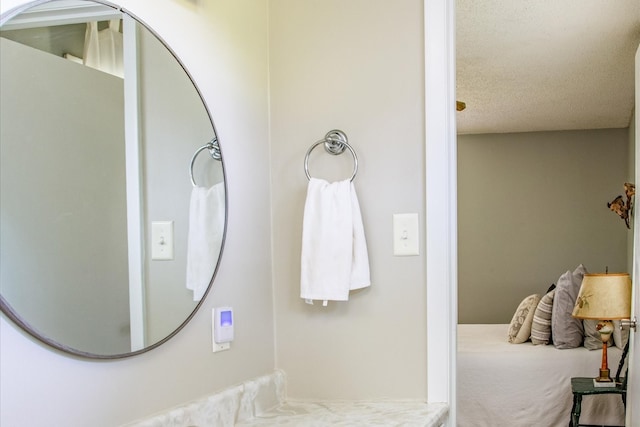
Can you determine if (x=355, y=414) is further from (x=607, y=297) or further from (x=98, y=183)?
(x=607, y=297)

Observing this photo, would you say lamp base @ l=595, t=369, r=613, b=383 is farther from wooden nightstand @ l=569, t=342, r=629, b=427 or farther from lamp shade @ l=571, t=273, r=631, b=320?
lamp shade @ l=571, t=273, r=631, b=320

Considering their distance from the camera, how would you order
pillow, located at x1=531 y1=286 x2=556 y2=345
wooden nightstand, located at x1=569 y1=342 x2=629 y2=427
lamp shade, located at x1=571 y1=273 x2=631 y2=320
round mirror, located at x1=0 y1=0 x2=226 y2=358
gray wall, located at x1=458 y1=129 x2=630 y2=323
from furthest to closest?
gray wall, located at x1=458 y1=129 x2=630 y2=323 → pillow, located at x1=531 y1=286 x2=556 y2=345 → wooden nightstand, located at x1=569 y1=342 x2=629 y2=427 → lamp shade, located at x1=571 y1=273 x2=631 y2=320 → round mirror, located at x1=0 y1=0 x2=226 y2=358

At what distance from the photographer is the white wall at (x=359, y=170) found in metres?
1.75

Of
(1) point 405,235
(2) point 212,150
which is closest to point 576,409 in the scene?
(1) point 405,235

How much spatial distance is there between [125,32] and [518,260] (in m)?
6.07

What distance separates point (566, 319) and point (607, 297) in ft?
2.84

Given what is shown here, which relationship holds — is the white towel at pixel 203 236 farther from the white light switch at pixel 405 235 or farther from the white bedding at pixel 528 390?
the white bedding at pixel 528 390

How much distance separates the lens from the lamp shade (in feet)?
11.0

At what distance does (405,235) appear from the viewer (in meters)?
1.75

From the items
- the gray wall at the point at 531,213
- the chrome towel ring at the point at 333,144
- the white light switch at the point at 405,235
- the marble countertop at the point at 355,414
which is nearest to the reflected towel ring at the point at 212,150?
the chrome towel ring at the point at 333,144

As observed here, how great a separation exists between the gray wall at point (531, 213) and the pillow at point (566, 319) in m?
2.41

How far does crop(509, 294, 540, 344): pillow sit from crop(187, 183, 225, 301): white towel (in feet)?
11.0

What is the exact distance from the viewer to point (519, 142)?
22.1ft

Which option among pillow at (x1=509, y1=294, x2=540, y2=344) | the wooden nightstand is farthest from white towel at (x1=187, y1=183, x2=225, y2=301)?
pillow at (x1=509, y1=294, x2=540, y2=344)
